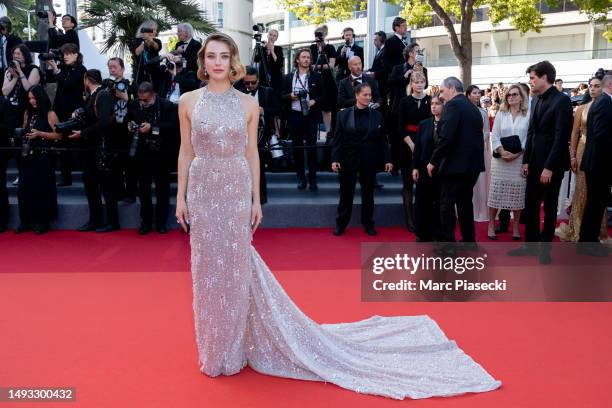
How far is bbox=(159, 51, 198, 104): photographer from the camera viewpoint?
8.70 m

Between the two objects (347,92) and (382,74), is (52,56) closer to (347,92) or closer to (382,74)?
(347,92)

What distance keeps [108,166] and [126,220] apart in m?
0.78

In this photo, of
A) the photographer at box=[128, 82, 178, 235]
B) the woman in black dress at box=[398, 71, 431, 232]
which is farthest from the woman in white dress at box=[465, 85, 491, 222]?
the photographer at box=[128, 82, 178, 235]

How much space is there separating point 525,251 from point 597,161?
3.73ft

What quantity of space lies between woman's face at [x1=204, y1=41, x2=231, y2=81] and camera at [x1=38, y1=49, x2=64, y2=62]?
625 cm

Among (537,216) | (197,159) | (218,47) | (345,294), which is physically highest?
(218,47)

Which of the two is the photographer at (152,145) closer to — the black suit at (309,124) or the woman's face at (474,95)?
the black suit at (309,124)

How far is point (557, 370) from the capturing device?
381cm

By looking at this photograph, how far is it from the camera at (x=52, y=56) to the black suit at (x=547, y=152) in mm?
6418

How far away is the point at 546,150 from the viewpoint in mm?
6234

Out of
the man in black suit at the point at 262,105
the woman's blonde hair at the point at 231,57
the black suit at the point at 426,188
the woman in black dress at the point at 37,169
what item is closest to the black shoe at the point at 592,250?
the black suit at the point at 426,188

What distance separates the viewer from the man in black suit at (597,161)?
6445mm

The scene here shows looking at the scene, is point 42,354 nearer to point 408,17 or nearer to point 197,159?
point 197,159

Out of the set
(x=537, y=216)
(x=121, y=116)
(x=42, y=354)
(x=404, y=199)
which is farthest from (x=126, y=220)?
(x=537, y=216)
